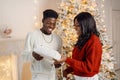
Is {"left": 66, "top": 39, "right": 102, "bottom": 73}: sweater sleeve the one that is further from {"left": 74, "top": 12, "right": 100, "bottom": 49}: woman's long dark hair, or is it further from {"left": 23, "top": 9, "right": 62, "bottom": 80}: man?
{"left": 23, "top": 9, "right": 62, "bottom": 80}: man

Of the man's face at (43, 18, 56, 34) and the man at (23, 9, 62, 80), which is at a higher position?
the man's face at (43, 18, 56, 34)

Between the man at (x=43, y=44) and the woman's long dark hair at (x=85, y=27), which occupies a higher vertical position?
the woman's long dark hair at (x=85, y=27)

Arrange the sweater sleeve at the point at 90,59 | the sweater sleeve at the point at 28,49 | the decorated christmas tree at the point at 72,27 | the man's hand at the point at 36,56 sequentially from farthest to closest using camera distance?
the decorated christmas tree at the point at 72,27 → the sweater sleeve at the point at 28,49 → the man's hand at the point at 36,56 → the sweater sleeve at the point at 90,59

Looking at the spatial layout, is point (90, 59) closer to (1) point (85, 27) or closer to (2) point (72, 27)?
(1) point (85, 27)

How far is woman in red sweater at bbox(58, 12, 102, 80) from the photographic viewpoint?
184 cm

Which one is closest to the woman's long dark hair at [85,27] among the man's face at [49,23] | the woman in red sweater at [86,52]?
the woman in red sweater at [86,52]

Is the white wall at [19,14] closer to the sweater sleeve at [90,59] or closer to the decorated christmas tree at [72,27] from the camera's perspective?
the decorated christmas tree at [72,27]

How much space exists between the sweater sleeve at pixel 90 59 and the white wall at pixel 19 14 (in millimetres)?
2354

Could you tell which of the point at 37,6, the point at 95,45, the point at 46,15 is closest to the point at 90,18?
the point at 95,45

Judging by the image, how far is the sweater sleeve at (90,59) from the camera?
6.01 ft

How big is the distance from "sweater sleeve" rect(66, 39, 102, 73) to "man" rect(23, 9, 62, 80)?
461 millimetres

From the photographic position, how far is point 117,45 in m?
6.24

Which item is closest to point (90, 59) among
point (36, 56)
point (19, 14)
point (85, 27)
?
point (85, 27)

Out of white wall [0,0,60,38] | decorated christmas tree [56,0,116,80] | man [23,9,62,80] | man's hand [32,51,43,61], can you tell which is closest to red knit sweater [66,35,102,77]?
man's hand [32,51,43,61]
